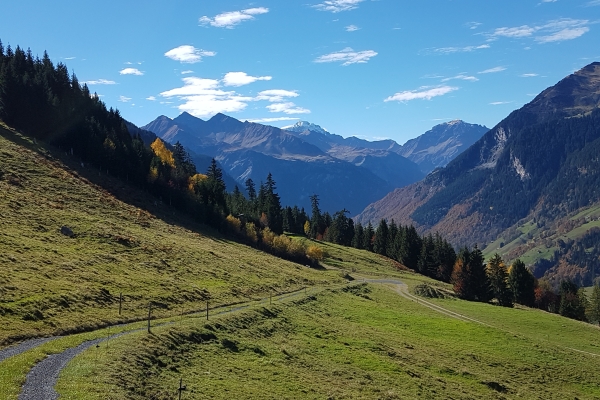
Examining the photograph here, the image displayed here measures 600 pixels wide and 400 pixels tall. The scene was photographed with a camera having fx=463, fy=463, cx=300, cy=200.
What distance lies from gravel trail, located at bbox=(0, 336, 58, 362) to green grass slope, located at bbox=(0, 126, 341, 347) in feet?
3.12

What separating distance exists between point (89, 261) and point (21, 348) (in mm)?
26501

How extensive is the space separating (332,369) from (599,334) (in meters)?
58.3

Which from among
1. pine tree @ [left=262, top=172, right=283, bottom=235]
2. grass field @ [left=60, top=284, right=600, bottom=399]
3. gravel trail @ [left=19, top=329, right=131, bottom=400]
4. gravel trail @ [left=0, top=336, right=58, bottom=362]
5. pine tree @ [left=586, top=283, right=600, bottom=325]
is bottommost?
pine tree @ [left=586, top=283, right=600, bottom=325]

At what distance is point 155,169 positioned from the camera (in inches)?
5182

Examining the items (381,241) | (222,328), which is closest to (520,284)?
(381,241)

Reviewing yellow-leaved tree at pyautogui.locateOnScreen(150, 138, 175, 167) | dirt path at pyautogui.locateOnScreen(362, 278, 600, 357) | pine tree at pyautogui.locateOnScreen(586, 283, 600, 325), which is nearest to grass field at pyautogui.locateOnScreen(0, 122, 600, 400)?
dirt path at pyautogui.locateOnScreen(362, 278, 600, 357)

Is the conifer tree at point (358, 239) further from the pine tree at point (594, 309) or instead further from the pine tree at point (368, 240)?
the pine tree at point (594, 309)

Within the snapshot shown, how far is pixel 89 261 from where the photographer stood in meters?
52.3

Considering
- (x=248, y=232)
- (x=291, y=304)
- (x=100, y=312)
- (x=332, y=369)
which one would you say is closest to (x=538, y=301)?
(x=248, y=232)

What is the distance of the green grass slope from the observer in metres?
36.2

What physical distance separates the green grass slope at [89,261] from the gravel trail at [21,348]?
0.95 metres

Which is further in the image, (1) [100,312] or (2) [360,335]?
(2) [360,335]

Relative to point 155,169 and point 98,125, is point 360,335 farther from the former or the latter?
point 98,125

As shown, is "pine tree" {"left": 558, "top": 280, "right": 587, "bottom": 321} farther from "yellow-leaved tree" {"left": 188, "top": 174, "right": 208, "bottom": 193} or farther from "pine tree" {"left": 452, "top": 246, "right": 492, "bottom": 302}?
"yellow-leaved tree" {"left": 188, "top": 174, "right": 208, "bottom": 193}
